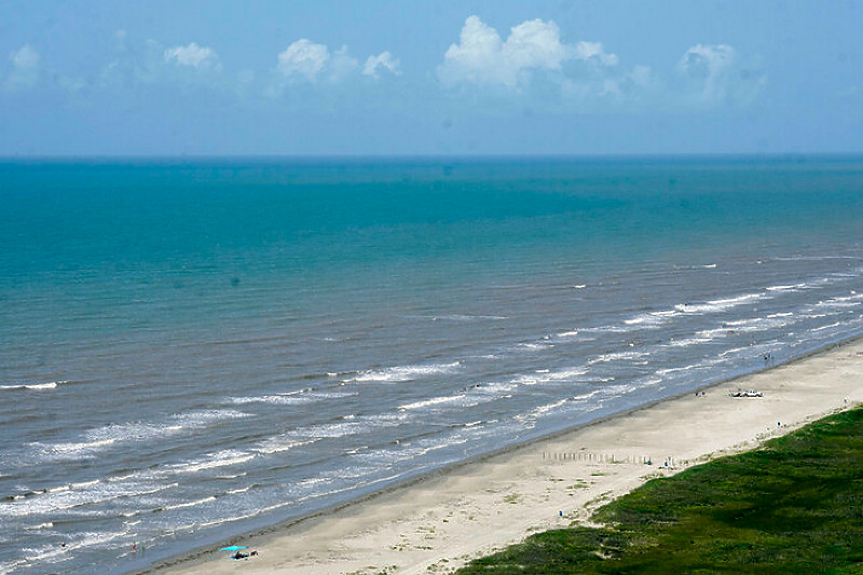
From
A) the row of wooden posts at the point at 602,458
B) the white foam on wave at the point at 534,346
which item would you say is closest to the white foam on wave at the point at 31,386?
the row of wooden posts at the point at 602,458

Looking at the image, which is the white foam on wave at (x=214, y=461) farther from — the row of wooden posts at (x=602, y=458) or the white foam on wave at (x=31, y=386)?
the white foam on wave at (x=31, y=386)

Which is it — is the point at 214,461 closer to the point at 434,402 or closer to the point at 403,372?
the point at 434,402

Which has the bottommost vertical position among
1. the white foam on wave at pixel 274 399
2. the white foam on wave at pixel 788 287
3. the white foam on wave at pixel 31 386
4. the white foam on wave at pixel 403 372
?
the white foam on wave at pixel 274 399

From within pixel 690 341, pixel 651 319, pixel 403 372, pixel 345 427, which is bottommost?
pixel 345 427

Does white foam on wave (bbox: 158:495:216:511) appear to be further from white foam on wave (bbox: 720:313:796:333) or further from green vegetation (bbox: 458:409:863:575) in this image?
white foam on wave (bbox: 720:313:796:333)

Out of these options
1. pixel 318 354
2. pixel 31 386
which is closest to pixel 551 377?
pixel 318 354

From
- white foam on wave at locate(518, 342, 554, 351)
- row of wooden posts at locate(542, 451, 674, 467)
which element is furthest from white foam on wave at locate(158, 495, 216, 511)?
white foam on wave at locate(518, 342, 554, 351)
